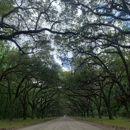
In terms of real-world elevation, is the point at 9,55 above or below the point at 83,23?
above

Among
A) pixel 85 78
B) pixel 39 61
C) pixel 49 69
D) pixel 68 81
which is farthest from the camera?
pixel 68 81

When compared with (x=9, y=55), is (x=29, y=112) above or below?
below

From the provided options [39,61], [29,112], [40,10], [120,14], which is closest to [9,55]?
[39,61]

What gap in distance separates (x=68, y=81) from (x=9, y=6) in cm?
2868

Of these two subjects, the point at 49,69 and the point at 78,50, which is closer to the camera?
the point at 78,50

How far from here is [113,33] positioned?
66.0 ft

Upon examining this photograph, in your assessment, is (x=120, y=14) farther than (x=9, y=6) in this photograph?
Yes

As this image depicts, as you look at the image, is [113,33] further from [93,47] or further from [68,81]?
[68,81]

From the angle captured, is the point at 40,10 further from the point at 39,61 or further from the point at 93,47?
the point at 39,61

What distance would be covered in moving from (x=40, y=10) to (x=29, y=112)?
66.2 metres

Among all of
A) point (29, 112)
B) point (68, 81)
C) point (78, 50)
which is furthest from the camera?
point (29, 112)

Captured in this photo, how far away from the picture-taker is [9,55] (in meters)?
30.0

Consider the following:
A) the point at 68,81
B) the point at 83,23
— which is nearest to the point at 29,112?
the point at 68,81

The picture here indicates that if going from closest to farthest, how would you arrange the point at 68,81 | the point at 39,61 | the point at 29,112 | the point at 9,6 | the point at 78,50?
1. the point at 9,6
2. the point at 78,50
3. the point at 39,61
4. the point at 68,81
5. the point at 29,112
